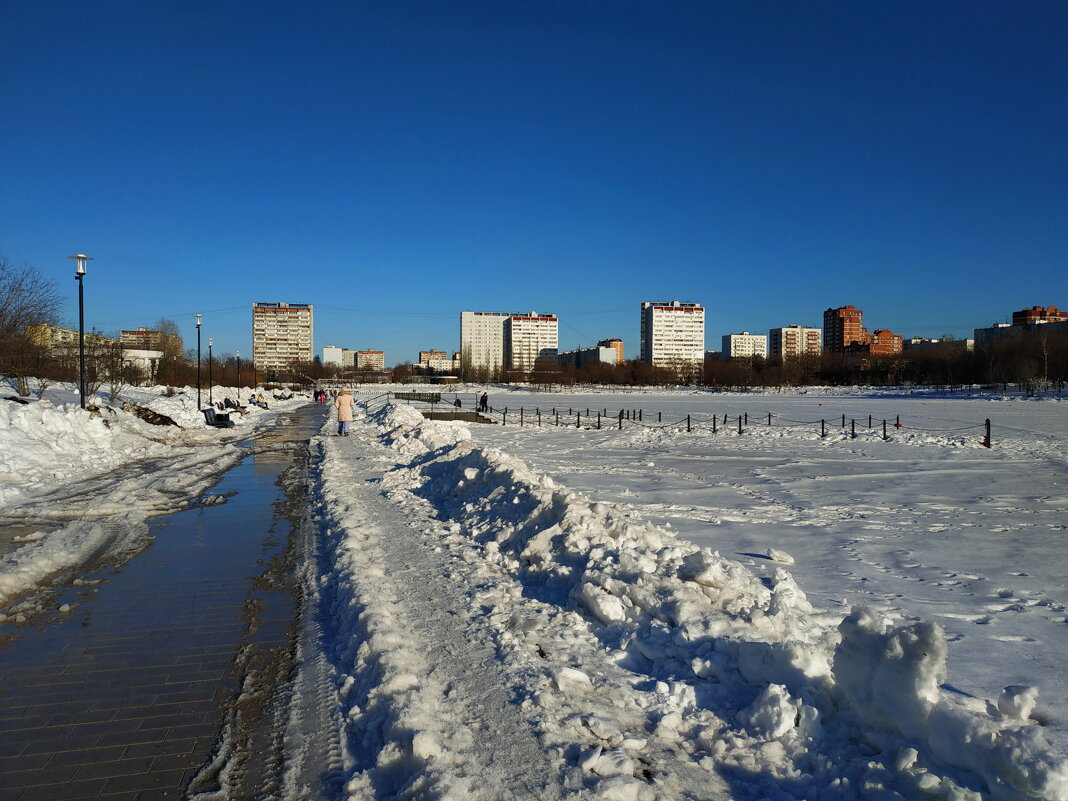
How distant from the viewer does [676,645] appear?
488 centimetres

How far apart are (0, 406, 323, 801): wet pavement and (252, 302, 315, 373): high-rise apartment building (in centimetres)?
17762

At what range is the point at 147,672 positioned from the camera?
4715 mm

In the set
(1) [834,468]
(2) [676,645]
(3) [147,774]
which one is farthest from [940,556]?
(1) [834,468]

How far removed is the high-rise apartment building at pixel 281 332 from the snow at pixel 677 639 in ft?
580

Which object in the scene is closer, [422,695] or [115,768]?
[115,768]

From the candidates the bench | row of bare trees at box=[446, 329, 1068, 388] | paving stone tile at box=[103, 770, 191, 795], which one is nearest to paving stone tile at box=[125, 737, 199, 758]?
paving stone tile at box=[103, 770, 191, 795]

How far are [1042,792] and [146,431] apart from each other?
79.7ft

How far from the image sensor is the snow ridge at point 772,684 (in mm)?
3213

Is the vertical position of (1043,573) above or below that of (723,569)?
below

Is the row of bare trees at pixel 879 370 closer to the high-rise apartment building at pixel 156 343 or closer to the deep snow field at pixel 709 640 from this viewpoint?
the high-rise apartment building at pixel 156 343

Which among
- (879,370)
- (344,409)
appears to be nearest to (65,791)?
(344,409)

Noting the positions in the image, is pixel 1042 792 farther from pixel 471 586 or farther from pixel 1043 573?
pixel 1043 573

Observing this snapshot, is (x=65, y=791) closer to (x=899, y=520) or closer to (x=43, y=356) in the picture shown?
(x=899, y=520)

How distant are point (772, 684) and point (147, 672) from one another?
14.3ft
